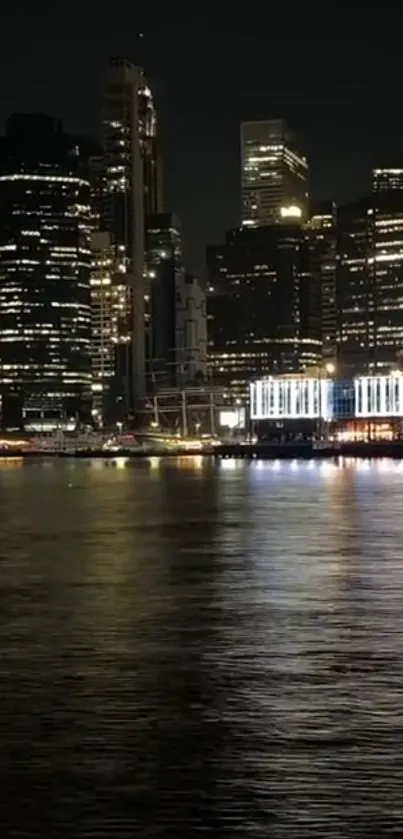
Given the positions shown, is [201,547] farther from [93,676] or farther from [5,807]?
[5,807]

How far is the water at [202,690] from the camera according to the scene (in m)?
14.0

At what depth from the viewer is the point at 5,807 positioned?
14078 millimetres

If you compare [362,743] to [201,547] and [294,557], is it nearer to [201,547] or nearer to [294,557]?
[294,557]

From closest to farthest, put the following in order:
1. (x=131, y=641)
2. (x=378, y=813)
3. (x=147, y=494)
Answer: (x=378, y=813), (x=131, y=641), (x=147, y=494)

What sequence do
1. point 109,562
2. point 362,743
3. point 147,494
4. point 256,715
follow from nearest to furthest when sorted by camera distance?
point 362,743, point 256,715, point 109,562, point 147,494

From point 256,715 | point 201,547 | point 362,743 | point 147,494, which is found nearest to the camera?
point 362,743

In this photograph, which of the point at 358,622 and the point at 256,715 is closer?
the point at 256,715

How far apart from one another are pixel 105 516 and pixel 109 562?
22.9m

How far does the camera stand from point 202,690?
2006 centimetres

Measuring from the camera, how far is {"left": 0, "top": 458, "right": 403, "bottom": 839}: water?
14.0 meters

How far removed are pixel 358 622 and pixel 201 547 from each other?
736 inches


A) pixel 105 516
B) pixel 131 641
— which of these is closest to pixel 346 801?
pixel 131 641

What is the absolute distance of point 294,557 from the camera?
4050 centimetres

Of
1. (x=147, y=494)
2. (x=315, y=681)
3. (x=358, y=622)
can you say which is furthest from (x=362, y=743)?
(x=147, y=494)
